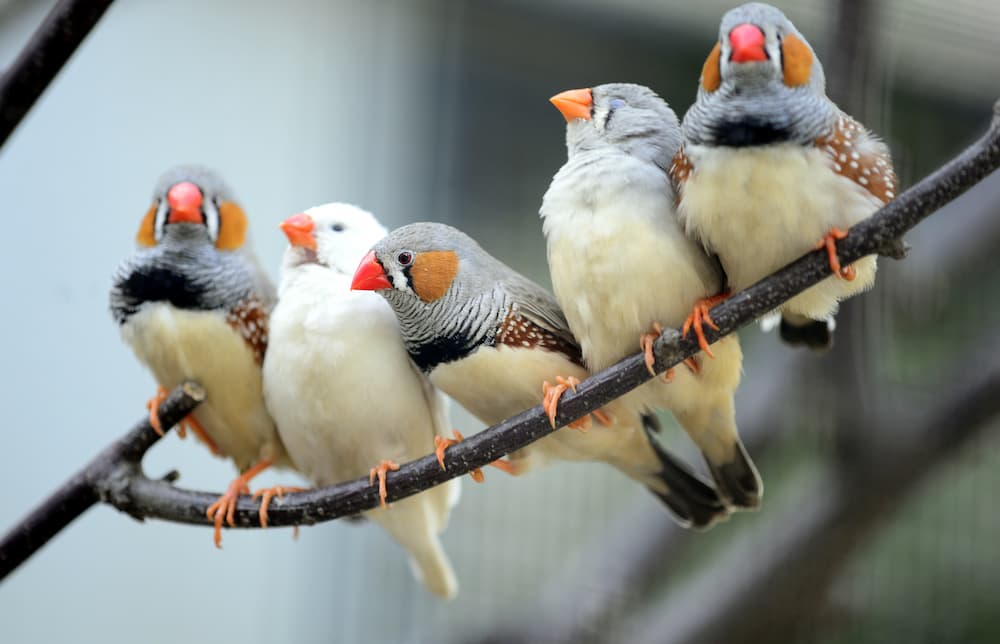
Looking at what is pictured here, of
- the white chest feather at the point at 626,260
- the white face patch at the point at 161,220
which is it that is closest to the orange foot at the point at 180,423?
the white face patch at the point at 161,220

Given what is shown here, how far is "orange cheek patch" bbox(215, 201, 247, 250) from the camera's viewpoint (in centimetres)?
160

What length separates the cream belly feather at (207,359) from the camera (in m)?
1.56

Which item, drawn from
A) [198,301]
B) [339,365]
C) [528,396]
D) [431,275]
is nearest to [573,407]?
[528,396]

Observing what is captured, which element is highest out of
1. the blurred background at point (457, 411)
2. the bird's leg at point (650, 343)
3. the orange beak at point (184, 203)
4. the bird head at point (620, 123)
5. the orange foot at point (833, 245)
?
the bird head at point (620, 123)

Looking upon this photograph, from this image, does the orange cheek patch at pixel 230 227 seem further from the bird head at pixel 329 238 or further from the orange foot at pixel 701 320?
the orange foot at pixel 701 320

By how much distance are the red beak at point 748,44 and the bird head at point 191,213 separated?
0.79 m

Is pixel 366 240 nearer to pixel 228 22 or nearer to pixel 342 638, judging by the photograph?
pixel 228 22

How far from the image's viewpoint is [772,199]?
1.18 metres

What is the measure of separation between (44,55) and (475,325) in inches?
25.4

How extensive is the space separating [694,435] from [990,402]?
3.77 feet

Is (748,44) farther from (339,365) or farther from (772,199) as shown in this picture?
(339,365)

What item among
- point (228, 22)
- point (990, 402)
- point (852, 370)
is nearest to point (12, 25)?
point (228, 22)

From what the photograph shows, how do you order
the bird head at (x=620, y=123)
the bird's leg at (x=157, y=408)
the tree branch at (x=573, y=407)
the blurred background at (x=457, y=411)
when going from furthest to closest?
1. the blurred background at (x=457, y=411)
2. the bird's leg at (x=157, y=408)
3. the bird head at (x=620, y=123)
4. the tree branch at (x=573, y=407)

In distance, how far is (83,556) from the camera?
10.8ft
